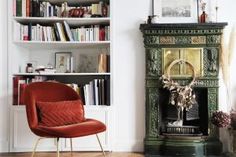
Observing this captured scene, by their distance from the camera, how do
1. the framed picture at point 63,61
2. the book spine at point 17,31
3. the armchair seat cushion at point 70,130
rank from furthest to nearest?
the framed picture at point 63,61 < the book spine at point 17,31 < the armchair seat cushion at point 70,130

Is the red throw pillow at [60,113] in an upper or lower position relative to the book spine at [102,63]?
lower

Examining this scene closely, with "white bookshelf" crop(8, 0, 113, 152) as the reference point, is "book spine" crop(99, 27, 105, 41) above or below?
above

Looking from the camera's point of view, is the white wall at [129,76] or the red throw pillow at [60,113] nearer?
the red throw pillow at [60,113]

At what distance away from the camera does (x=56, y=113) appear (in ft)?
11.5

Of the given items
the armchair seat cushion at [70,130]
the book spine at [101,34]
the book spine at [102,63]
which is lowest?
the armchair seat cushion at [70,130]

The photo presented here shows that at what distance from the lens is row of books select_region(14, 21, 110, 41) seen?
160 inches

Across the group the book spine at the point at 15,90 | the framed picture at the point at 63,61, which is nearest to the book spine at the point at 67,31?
the framed picture at the point at 63,61

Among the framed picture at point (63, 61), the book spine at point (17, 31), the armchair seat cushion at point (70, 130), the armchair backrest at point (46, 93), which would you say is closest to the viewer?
the armchair seat cushion at point (70, 130)

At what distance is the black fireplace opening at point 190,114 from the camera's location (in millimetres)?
4043

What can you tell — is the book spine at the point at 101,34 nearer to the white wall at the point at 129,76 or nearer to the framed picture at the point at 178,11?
the white wall at the point at 129,76

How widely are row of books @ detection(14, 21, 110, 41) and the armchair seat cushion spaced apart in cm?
126

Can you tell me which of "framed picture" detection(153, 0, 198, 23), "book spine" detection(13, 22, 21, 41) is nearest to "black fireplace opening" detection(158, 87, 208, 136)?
"framed picture" detection(153, 0, 198, 23)

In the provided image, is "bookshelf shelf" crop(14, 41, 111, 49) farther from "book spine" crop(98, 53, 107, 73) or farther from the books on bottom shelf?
the books on bottom shelf

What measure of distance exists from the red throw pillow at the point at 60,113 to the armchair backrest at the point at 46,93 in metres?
0.10
